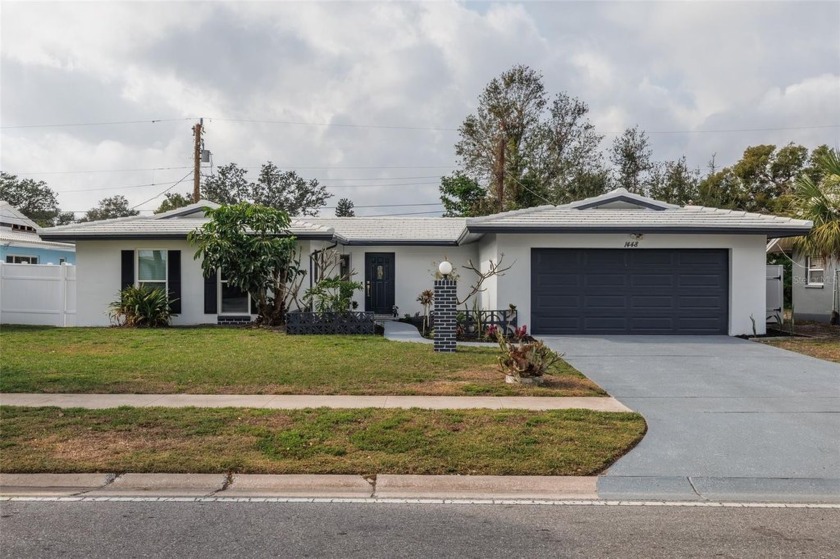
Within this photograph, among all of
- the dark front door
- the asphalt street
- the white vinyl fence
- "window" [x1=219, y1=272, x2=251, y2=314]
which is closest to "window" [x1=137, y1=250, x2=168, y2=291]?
"window" [x1=219, y1=272, x2=251, y2=314]

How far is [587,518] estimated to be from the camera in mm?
5246

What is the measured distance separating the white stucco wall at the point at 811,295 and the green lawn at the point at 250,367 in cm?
1400

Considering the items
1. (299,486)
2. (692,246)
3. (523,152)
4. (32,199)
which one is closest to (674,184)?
(523,152)

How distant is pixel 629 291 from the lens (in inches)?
671

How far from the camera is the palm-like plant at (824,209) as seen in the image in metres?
16.5

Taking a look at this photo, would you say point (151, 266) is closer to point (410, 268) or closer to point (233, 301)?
point (233, 301)

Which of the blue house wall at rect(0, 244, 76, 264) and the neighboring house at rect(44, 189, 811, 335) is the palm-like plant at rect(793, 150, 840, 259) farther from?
the blue house wall at rect(0, 244, 76, 264)

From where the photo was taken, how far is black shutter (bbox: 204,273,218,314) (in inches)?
749

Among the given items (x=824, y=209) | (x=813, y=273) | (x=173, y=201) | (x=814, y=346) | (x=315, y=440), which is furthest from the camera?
(x=173, y=201)

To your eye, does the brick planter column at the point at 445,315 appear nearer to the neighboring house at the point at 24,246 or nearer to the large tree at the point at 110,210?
the neighboring house at the point at 24,246

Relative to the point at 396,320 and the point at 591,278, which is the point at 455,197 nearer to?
the point at 396,320

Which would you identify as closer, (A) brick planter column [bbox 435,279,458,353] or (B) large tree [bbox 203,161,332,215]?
(A) brick planter column [bbox 435,279,458,353]

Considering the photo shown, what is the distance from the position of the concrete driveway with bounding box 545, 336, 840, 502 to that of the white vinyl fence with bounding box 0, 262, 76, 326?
14.1 m

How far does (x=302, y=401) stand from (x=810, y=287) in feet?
66.0
